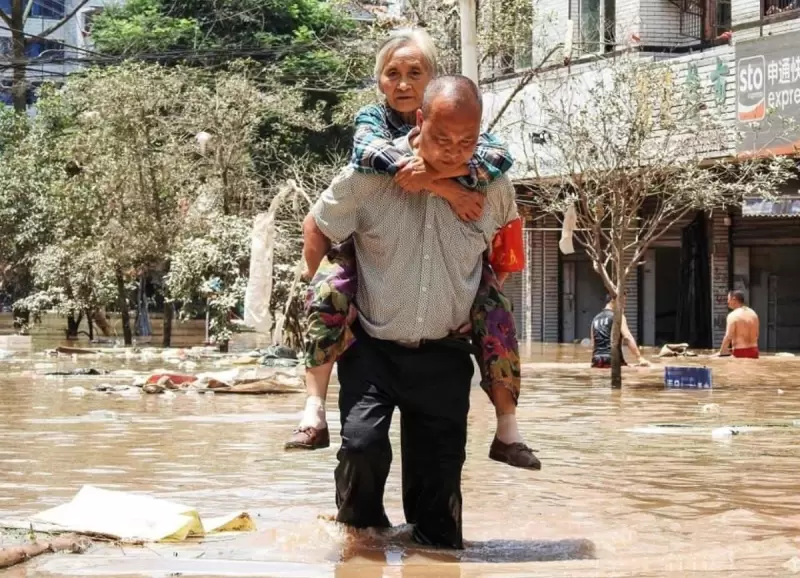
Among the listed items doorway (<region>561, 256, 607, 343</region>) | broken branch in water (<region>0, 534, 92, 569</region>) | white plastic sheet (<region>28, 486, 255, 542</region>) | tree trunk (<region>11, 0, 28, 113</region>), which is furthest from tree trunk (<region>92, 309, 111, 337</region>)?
broken branch in water (<region>0, 534, 92, 569</region>)

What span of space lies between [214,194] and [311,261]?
28.4m

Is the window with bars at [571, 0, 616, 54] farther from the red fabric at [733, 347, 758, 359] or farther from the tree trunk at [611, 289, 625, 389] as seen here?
the tree trunk at [611, 289, 625, 389]

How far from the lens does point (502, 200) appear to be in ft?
19.2

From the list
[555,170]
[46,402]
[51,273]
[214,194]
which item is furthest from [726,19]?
[46,402]

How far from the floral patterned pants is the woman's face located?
1.84ft

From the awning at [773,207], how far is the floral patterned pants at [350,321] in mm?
22464

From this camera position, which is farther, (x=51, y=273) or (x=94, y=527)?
(x=51, y=273)

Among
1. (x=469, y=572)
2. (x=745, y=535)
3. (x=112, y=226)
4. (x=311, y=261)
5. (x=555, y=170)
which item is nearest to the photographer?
(x=469, y=572)

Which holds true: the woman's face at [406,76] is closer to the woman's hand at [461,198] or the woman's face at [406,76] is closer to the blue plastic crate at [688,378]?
the woman's hand at [461,198]

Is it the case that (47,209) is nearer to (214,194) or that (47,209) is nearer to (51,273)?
(51,273)

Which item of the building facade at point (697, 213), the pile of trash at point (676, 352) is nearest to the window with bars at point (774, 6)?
the building facade at point (697, 213)

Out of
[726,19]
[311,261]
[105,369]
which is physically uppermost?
[726,19]

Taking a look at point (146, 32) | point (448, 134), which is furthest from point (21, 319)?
point (448, 134)

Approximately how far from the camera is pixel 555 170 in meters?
25.6
